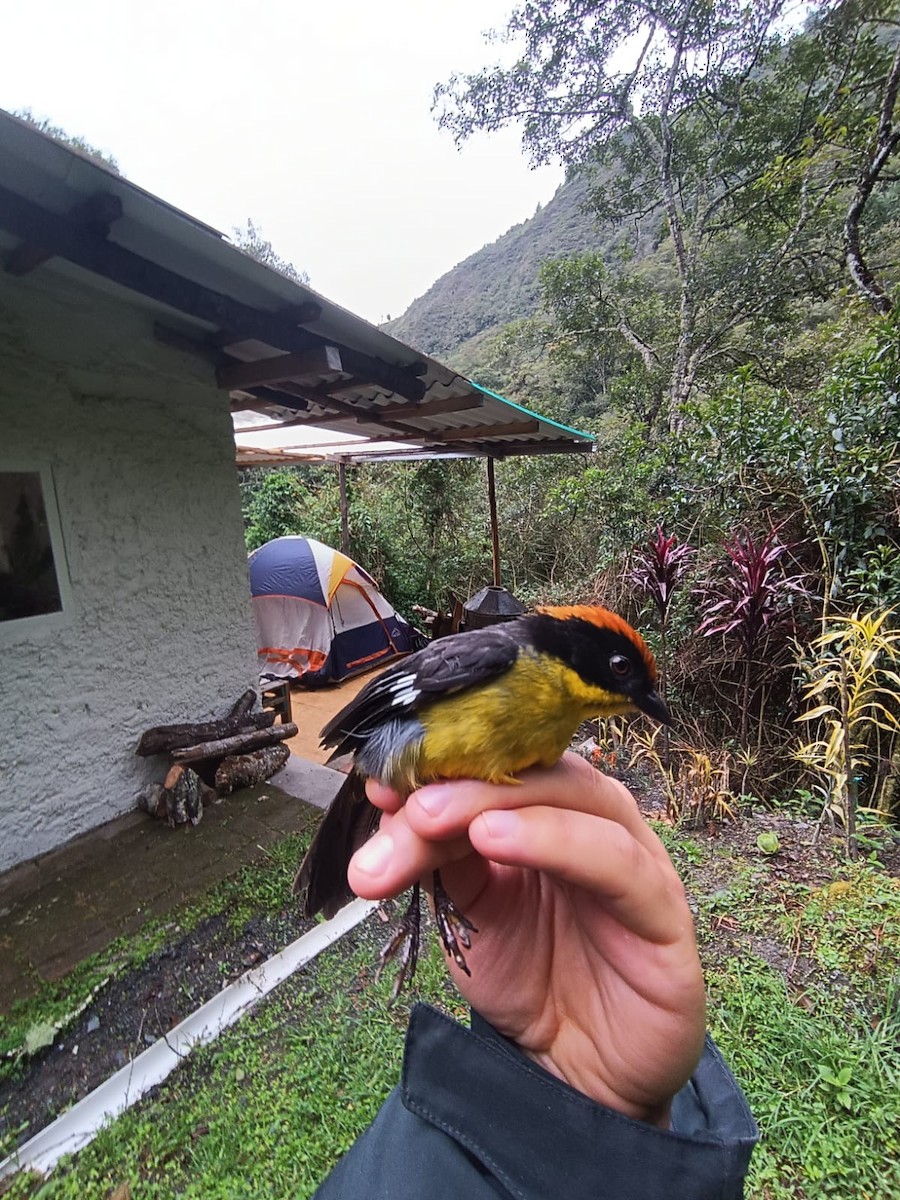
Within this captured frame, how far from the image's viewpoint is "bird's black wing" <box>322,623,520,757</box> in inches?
51.3

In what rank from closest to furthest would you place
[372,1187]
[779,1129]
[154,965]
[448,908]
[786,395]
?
[372,1187], [448,908], [779,1129], [154,965], [786,395]

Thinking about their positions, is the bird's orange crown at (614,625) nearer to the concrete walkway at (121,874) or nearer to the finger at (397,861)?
the finger at (397,861)

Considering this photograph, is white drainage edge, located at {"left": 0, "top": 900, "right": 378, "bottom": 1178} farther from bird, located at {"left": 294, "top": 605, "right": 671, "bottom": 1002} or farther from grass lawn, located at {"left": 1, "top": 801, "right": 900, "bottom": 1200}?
bird, located at {"left": 294, "top": 605, "right": 671, "bottom": 1002}

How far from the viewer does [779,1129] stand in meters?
1.83

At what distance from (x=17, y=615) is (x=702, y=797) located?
460 centimetres

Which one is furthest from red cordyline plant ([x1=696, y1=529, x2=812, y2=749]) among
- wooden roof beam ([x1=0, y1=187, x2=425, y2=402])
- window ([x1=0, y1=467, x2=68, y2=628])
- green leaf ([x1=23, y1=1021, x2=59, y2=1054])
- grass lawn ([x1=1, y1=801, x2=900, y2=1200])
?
window ([x1=0, y1=467, x2=68, y2=628])

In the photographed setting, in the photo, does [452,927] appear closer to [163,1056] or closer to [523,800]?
[523,800]

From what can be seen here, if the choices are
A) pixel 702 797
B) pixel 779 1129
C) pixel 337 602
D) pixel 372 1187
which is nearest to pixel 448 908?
A: pixel 372 1187

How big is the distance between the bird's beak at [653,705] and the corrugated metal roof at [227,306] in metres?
2.41

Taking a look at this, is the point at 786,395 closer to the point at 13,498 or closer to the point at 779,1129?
the point at 779,1129

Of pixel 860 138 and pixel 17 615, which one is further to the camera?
pixel 860 138

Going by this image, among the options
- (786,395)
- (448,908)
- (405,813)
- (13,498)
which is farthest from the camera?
(786,395)

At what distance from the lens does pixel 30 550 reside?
350 cm

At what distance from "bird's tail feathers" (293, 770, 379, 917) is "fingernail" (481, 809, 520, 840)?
691mm
